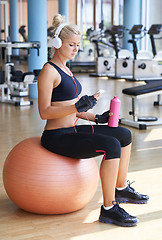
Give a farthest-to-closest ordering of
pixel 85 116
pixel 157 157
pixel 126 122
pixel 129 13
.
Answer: pixel 129 13 < pixel 126 122 < pixel 157 157 < pixel 85 116

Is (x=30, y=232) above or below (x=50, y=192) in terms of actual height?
below

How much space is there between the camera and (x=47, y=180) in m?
2.05

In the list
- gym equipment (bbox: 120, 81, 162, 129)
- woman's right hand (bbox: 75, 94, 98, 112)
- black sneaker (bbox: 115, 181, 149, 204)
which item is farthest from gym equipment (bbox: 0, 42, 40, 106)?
woman's right hand (bbox: 75, 94, 98, 112)

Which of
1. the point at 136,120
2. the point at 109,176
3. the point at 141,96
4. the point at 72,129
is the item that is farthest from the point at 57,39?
the point at 136,120

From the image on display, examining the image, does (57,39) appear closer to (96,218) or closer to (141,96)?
(96,218)

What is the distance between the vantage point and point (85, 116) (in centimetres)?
233

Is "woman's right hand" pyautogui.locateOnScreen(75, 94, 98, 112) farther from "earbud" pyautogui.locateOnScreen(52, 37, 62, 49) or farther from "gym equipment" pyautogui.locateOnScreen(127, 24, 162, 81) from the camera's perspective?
"gym equipment" pyautogui.locateOnScreen(127, 24, 162, 81)

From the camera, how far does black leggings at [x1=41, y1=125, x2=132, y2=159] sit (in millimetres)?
1988

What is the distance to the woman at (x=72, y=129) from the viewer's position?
199cm

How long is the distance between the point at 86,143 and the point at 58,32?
1.90ft

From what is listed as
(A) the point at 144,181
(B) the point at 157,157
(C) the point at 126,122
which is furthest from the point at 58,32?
(C) the point at 126,122

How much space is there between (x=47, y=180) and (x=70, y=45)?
27.4 inches

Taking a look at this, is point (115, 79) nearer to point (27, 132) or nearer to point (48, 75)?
point (27, 132)

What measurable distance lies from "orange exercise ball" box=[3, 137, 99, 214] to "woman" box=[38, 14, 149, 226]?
69 millimetres
